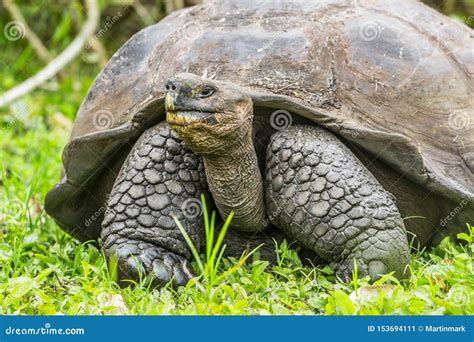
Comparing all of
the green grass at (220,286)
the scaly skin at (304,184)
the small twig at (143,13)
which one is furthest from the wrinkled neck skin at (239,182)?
the small twig at (143,13)

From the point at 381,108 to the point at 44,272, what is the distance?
2.00 meters

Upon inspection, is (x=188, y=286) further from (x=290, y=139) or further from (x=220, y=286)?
(x=290, y=139)

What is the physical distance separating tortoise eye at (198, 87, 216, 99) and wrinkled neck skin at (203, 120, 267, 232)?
292 millimetres

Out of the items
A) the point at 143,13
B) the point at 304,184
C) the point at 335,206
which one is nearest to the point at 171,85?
the point at 304,184

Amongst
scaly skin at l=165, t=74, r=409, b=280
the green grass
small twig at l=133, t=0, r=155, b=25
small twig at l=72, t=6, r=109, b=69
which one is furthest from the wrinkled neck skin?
small twig at l=133, t=0, r=155, b=25

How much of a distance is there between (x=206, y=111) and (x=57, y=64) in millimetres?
5401

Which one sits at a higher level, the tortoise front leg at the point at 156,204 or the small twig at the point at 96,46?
the small twig at the point at 96,46

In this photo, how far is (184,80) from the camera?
13.1 ft

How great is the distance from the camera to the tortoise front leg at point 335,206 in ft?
14.0

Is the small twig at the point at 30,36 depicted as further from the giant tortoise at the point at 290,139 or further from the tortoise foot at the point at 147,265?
the tortoise foot at the point at 147,265

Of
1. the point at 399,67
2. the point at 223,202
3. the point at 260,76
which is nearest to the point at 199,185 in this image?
the point at 223,202

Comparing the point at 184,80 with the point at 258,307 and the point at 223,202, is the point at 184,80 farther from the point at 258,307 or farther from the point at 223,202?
the point at 258,307

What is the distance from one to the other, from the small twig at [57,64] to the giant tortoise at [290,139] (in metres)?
3.61

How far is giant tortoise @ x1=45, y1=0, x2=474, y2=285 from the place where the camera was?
4.29 meters
